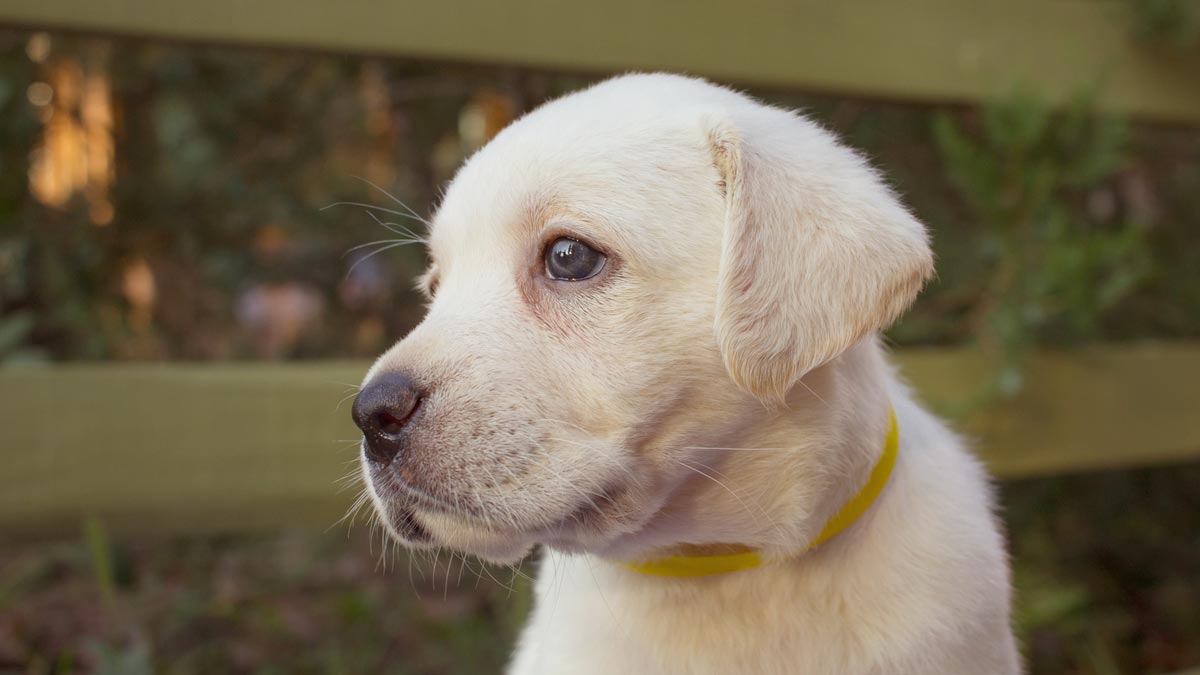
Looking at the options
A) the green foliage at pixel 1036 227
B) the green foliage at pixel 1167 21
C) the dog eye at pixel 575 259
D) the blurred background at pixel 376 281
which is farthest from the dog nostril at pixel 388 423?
the green foliage at pixel 1167 21

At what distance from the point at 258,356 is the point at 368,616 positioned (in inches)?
52.3

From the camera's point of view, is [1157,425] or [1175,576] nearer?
[1157,425]

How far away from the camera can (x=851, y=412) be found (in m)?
1.52

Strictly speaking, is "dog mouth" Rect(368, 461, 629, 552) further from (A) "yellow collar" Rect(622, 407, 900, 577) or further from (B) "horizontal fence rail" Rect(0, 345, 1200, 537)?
(B) "horizontal fence rail" Rect(0, 345, 1200, 537)

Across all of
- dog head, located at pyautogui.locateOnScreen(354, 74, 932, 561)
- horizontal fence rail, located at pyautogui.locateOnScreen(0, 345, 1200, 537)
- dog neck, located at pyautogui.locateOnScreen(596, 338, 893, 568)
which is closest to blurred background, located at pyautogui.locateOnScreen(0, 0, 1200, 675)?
horizontal fence rail, located at pyautogui.locateOnScreen(0, 345, 1200, 537)

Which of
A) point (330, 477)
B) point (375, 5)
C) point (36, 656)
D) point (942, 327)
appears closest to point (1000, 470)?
point (942, 327)

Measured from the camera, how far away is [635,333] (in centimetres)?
144

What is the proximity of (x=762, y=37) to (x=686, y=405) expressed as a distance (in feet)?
4.95

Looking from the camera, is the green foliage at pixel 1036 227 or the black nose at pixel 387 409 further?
the green foliage at pixel 1036 227

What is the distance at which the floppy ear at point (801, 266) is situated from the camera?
53.6 inches

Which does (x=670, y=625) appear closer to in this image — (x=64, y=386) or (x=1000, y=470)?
(x=64, y=386)

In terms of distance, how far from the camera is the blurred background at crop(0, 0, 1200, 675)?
2262 millimetres

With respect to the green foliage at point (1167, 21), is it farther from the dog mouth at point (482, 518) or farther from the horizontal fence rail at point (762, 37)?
the dog mouth at point (482, 518)

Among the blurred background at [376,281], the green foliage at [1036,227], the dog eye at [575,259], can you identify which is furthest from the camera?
the green foliage at [1036,227]
